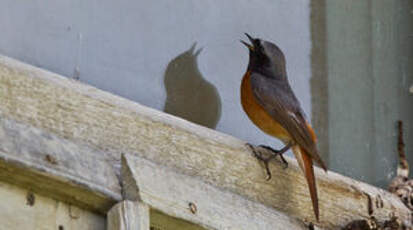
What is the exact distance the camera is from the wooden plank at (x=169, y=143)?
159 inches

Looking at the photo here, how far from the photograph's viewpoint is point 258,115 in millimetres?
5254

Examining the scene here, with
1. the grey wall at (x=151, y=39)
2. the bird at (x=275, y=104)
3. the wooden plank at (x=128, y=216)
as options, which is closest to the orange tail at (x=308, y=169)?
the bird at (x=275, y=104)

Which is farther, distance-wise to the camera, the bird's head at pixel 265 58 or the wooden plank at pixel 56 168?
the bird's head at pixel 265 58

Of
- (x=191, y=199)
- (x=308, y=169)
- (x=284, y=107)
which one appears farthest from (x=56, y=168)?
(x=284, y=107)

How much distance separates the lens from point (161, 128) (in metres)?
4.38

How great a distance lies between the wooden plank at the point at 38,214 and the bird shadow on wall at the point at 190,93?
1039mm

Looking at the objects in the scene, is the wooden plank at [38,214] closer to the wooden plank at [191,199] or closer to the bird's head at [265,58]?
the wooden plank at [191,199]

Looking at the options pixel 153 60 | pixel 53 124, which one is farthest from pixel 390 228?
pixel 53 124

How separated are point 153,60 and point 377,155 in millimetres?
1291

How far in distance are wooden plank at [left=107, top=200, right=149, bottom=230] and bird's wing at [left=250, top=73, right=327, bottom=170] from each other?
3.83 ft

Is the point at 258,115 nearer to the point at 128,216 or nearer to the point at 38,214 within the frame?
the point at 128,216

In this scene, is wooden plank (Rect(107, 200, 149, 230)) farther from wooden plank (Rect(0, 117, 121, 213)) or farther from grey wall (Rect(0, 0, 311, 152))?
grey wall (Rect(0, 0, 311, 152))

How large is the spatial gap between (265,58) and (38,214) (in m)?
2.13

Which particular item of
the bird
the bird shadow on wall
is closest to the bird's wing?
the bird
